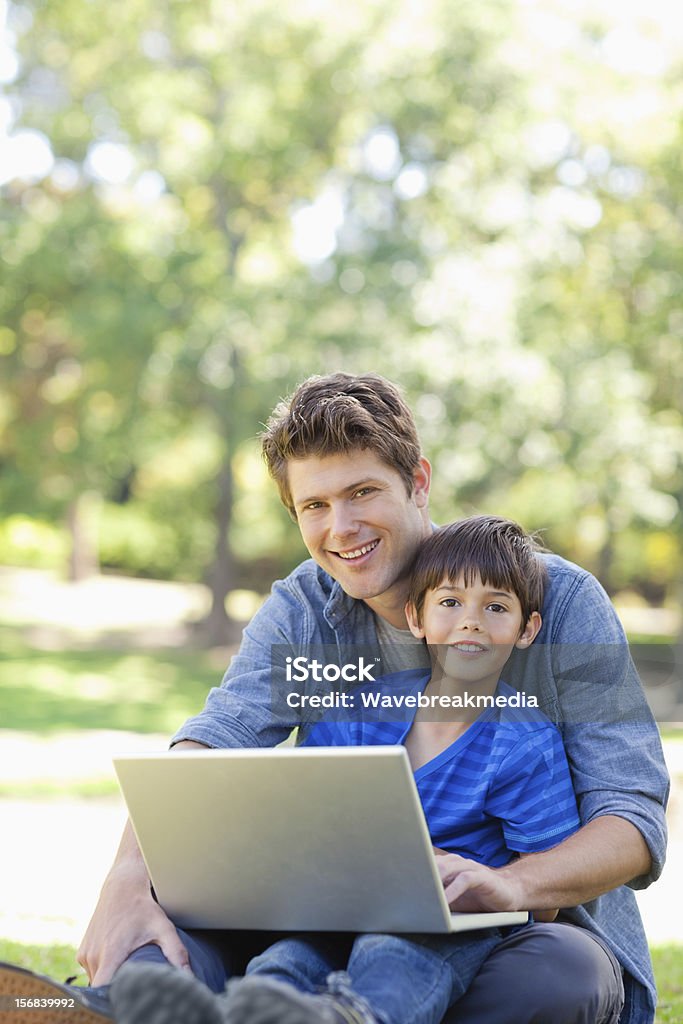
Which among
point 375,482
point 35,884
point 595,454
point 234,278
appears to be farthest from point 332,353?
point 375,482

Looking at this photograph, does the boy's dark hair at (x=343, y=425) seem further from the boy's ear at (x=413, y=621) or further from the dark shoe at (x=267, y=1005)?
the dark shoe at (x=267, y=1005)

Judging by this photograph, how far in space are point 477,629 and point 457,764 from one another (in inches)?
10.5

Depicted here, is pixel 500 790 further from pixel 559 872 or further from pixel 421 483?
pixel 421 483

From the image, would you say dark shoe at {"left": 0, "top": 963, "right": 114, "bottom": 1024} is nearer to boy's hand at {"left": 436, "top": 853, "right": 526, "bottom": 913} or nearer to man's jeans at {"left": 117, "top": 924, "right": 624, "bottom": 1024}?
man's jeans at {"left": 117, "top": 924, "right": 624, "bottom": 1024}

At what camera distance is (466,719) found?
245 cm

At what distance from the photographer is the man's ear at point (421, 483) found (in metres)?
2.83

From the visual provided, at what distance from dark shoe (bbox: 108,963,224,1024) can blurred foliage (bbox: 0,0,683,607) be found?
466 inches

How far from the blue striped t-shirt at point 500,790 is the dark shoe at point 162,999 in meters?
0.72

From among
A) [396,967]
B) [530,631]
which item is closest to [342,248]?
[530,631]

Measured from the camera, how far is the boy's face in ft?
8.13

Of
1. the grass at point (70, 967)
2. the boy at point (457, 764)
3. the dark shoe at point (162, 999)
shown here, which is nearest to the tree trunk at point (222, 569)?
the grass at point (70, 967)

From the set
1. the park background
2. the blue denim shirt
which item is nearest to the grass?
the blue denim shirt

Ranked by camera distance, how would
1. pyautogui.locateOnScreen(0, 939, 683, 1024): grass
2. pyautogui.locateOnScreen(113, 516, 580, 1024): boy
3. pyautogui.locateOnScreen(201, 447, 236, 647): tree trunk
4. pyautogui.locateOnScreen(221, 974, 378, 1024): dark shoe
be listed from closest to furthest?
pyautogui.locateOnScreen(221, 974, 378, 1024): dark shoe < pyautogui.locateOnScreen(113, 516, 580, 1024): boy < pyautogui.locateOnScreen(0, 939, 683, 1024): grass < pyautogui.locateOnScreen(201, 447, 236, 647): tree trunk

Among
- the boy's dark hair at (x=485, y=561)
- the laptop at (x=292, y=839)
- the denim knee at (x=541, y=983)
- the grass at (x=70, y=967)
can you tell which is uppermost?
the boy's dark hair at (x=485, y=561)
